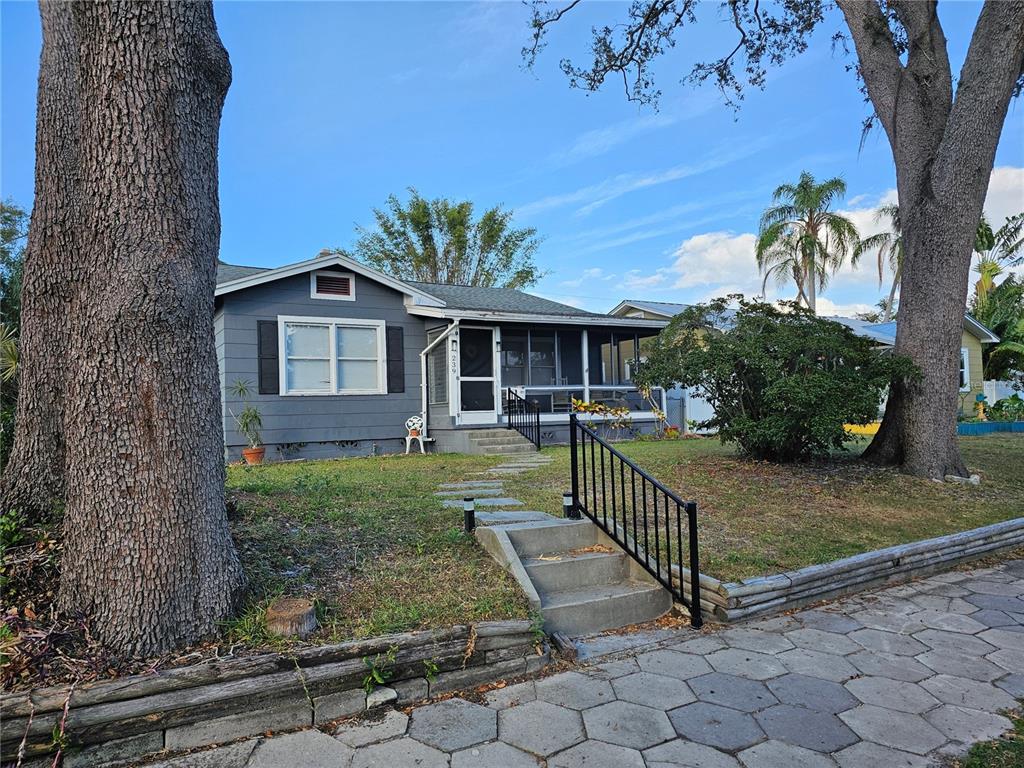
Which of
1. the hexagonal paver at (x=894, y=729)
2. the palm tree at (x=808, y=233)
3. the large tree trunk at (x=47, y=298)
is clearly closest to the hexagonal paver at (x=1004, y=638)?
the hexagonal paver at (x=894, y=729)

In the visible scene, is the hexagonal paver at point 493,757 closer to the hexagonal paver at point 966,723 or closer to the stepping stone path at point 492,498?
the hexagonal paver at point 966,723

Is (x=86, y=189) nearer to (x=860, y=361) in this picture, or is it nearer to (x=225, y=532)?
(x=225, y=532)

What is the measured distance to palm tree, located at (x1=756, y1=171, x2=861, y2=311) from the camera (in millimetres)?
21391

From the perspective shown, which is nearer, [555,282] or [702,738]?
[702,738]

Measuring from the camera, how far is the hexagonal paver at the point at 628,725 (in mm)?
2252

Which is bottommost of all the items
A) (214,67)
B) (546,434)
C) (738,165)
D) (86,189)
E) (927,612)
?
(927,612)

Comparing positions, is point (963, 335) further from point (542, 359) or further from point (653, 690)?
point (653, 690)

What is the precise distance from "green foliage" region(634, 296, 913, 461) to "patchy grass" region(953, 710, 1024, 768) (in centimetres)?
382

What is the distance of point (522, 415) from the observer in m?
11.2

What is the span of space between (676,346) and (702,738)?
5420 mm

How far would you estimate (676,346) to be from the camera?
720cm

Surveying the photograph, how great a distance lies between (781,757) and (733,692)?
0.50 meters

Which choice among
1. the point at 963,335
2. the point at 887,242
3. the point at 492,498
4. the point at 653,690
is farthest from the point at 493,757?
the point at 887,242

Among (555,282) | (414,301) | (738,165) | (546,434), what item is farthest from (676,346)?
(555,282)
